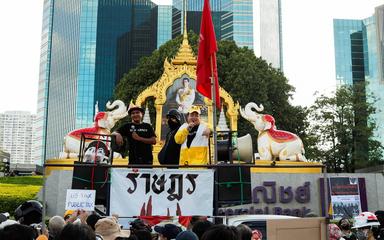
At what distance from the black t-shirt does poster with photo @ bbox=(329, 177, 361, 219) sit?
12704 millimetres

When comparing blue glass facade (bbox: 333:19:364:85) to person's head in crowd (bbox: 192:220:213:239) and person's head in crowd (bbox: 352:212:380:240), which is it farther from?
person's head in crowd (bbox: 192:220:213:239)

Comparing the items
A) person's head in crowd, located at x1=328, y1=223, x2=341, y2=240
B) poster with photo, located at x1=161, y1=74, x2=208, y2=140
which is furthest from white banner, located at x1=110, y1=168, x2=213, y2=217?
poster with photo, located at x1=161, y1=74, x2=208, y2=140

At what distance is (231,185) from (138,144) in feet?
6.63

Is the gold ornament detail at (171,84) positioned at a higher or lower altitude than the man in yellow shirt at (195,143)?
higher

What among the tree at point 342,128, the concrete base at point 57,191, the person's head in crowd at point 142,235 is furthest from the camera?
the tree at point 342,128

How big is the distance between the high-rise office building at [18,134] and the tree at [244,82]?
555ft

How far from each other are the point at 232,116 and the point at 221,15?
80.5 metres

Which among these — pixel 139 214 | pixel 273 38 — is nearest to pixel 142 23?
pixel 273 38

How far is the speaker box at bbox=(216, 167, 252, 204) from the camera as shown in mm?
6160

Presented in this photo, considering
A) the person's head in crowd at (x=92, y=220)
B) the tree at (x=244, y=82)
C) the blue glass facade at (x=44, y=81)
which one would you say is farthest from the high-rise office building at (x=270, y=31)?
the person's head in crowd at (x=92, y=220)

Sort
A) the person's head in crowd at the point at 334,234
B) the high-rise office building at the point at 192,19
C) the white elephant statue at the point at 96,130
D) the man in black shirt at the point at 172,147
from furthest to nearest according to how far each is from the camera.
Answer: the high-rise office building at the point at 192,19
the white elephant statue at the point at 96,130
the man in black shirt at the point at 172,147
the person's head in crowd at the point at 334,234

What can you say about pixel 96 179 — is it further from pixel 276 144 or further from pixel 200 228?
pixel 276 144

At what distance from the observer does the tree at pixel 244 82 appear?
29.4 metres

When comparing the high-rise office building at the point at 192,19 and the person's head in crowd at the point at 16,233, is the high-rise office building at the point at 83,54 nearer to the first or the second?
the high-rise office building at the point at 192,19
